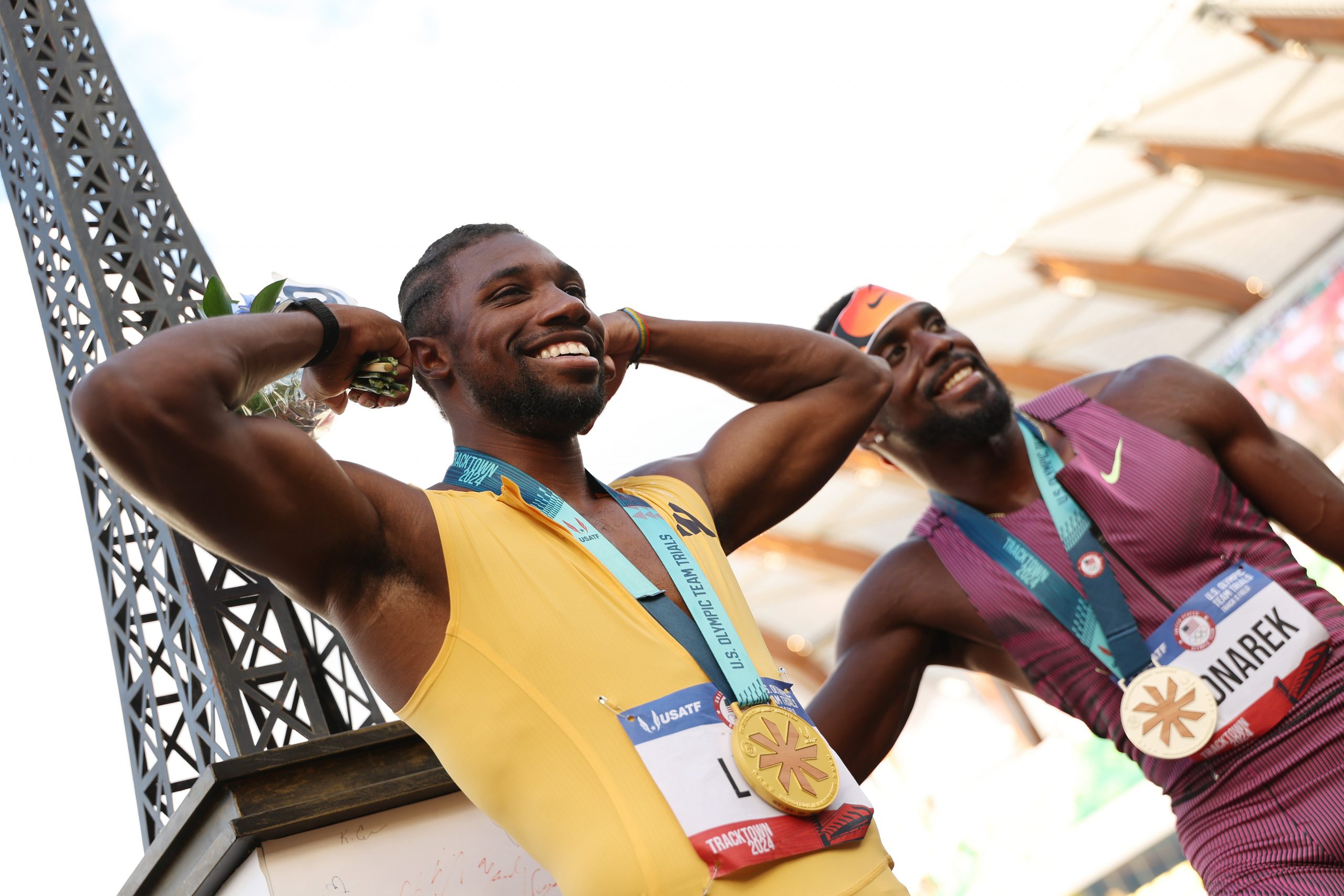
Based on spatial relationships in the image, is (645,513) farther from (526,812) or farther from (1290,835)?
(1290,835)

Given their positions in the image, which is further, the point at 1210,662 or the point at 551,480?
the point at 1210,662

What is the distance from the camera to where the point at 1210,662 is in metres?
2.59

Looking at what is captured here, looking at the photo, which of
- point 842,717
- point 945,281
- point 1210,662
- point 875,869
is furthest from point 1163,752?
point 945,281

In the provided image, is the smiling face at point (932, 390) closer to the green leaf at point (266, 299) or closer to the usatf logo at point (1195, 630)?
the usatf logo at point (1195, 630)

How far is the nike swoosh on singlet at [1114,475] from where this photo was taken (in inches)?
113

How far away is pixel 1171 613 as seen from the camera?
8.88 ft

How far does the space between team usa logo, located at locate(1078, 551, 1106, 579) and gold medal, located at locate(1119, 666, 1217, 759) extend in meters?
0.27

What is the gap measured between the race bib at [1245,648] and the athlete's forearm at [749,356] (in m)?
0.98

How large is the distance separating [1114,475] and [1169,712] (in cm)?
61

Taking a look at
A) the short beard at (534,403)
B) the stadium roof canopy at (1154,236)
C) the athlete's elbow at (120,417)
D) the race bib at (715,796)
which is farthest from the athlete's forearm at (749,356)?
the stadium roof canopy at (1154,236)

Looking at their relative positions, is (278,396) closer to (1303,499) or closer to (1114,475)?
Result: (1114,475)

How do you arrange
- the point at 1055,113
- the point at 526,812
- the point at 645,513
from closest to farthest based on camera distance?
the point at 526,812 < the point at 645,513 < the point at 1055,113

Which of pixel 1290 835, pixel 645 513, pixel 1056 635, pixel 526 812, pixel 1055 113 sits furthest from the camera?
pixel 1055 113

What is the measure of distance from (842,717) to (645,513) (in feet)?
4.10
